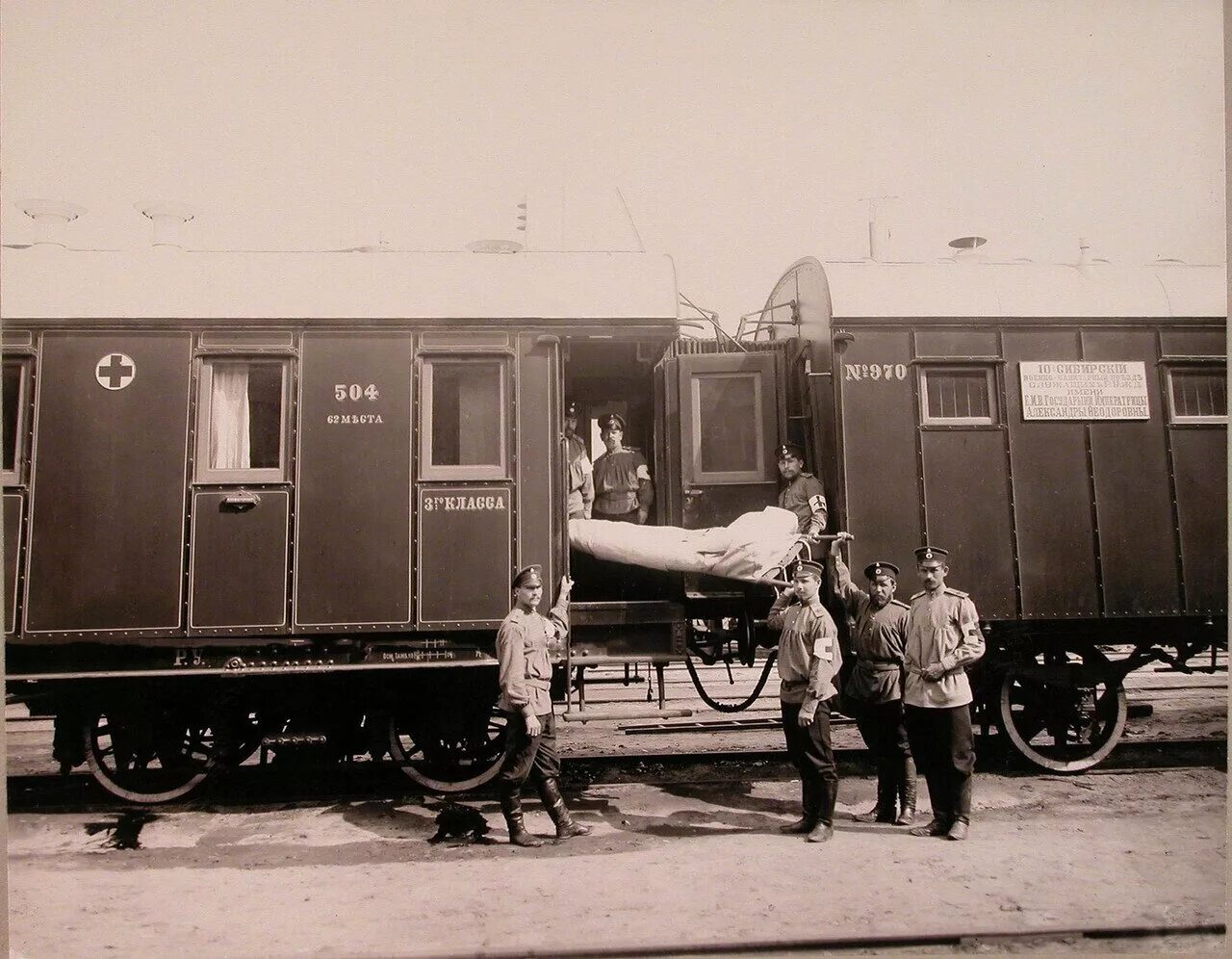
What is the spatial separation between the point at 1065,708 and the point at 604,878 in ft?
14.4

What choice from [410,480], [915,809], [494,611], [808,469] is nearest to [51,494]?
[410,480]

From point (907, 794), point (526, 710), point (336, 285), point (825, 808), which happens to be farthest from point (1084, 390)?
point (336, 285)

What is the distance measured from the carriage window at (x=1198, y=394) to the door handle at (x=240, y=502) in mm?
7110

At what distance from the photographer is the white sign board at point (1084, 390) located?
6.89m

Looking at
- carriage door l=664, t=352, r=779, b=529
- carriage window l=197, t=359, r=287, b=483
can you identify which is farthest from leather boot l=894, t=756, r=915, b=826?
carriage window l=197, t=359, r=287, b=483

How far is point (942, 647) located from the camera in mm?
5711

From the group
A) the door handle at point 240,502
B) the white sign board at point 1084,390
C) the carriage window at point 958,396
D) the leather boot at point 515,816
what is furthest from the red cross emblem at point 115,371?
the white sign board at point 1084,390

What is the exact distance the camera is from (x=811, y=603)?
18.8 feet

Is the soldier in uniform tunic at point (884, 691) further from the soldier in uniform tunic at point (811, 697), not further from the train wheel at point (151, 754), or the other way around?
the train wheel at point (151, 754)

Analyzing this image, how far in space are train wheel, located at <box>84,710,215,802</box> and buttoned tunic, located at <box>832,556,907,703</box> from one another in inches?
186

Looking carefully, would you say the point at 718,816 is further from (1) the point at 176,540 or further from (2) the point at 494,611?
(1) the point at 176,540

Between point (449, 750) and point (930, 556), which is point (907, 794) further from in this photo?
point (449, 750)

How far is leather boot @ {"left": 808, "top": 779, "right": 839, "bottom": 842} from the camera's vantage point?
5.59 meters

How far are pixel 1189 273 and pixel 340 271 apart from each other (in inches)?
268
